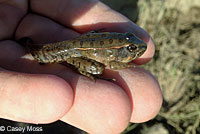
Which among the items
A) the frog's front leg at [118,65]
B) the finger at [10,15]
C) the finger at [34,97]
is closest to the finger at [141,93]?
the frog's front leg at [118,65]

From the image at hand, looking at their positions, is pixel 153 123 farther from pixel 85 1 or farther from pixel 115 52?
pixel 85 1

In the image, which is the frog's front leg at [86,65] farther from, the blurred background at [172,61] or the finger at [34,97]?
the blurred background at [172,61]

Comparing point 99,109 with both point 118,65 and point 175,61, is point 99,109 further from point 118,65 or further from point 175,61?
point 175,61

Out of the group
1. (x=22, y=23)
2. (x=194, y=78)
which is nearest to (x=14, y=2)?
(x=22, y=23)

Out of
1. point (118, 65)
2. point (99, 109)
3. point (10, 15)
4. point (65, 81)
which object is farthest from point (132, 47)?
point (10, 15)

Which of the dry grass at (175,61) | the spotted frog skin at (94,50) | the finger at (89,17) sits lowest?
the dry grass at (175,61)
